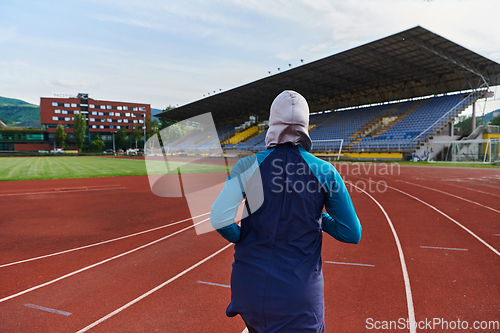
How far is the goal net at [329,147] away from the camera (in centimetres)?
3522

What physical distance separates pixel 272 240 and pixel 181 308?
8.34 feet

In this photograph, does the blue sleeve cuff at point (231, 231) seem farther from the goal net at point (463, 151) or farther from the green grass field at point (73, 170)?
the goal net at point (463, 151)

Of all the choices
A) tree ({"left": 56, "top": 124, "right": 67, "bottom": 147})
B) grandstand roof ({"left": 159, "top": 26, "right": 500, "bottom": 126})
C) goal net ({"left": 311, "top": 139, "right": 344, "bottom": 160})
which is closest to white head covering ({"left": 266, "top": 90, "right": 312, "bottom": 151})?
grandstand roof ({"left": 159, "top": 26, "right": 500, "bottom": 126})

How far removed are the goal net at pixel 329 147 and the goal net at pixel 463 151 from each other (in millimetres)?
9641

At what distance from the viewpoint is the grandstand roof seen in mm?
25109

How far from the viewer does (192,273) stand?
4277mm

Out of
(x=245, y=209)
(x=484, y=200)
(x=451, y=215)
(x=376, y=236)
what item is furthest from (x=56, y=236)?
(x=484, y=200)

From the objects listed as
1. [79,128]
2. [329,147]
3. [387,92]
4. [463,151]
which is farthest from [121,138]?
[463,151]

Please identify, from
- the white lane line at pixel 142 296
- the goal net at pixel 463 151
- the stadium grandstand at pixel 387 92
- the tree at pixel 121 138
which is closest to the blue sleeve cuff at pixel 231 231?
the white lane line at pixel 142 296

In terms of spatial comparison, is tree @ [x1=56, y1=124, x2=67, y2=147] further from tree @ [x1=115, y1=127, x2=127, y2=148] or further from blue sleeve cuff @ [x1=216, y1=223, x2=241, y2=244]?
blue sleeve cuff @ [x1=216, y1=223, x2=241, y2=244]

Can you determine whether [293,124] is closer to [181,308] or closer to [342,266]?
[181,308]

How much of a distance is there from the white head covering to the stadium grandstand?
2468 centimetres

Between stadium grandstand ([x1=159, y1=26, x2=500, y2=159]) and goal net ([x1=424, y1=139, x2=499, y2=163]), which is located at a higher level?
stadium grandstand ([x1=159, y1=26, x2=500, y2=159])

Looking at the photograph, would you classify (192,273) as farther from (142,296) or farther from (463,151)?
(463,151)
